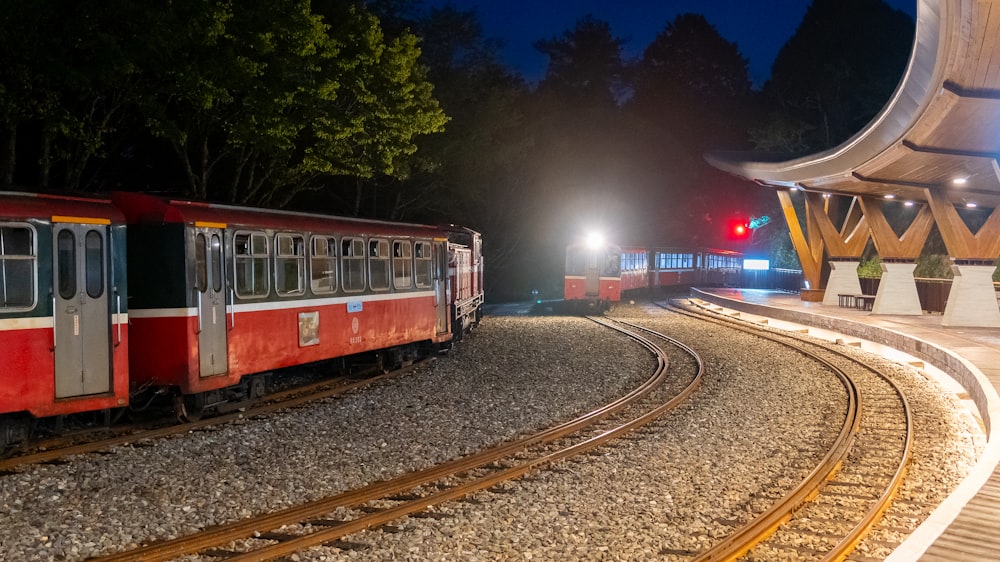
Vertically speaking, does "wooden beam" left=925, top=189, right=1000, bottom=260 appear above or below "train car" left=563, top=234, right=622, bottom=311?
above

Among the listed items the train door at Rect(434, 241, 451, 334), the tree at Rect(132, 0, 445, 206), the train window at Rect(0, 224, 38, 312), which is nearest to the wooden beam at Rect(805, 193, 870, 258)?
the tree at Rect(132, 0, 445, 206)

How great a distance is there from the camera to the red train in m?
8.37

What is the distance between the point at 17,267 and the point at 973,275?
75.5 feet

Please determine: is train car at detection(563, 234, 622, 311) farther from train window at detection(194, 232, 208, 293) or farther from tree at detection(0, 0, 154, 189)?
train window at detection(194, 232, 208, 293)

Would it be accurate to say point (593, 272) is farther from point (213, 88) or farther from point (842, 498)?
point (842, 498)

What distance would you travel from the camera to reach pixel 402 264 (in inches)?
604

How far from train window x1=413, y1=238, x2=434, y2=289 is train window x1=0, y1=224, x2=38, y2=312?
8111mm

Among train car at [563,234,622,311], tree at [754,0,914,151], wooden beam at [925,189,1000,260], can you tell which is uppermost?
tree at [754,0,914,151]

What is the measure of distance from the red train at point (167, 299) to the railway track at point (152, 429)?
277 millimetres

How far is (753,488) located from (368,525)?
3880mm

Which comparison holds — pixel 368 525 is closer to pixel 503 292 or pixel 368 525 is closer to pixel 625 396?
pixel 625 396

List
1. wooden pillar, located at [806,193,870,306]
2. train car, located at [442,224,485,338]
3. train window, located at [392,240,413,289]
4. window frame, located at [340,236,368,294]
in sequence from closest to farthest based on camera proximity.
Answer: window frame, located at [340,236,368,294] < train window, located at [392,240,413,289] < train car, located at [442,224,485,338] < wooden pillar, located at [806,193,870,306]

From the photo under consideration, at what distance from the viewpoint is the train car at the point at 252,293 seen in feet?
32.6

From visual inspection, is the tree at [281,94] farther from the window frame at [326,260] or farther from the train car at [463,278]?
the window frame at [326,260]
